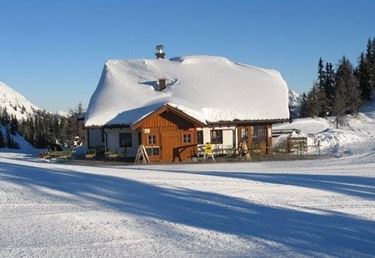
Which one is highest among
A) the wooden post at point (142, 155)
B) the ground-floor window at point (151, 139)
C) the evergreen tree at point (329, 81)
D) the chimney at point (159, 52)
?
the evergreen tree at point (329, 81)

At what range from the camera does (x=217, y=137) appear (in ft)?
121

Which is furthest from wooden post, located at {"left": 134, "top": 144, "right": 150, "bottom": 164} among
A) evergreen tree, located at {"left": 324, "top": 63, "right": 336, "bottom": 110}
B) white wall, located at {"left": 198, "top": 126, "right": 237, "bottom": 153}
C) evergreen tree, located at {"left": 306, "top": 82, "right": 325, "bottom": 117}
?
evergreen tree, located at {"left": 324, "top": 63, "right": 336, "bottom": 110}

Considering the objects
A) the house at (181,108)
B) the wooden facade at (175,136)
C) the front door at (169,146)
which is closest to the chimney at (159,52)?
the house at (181,108)

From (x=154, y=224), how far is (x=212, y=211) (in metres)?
1.73

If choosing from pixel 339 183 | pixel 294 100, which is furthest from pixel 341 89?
pixel 339 183

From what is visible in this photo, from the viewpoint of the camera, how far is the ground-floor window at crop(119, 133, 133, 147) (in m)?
36.1

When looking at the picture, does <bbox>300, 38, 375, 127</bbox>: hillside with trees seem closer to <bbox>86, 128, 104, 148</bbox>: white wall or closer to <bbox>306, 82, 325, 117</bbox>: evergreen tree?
<bbox>306, 82, 325, 117</bbox>: evergreen tree

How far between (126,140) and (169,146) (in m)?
3.49

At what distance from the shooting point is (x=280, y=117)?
3775 centimetres

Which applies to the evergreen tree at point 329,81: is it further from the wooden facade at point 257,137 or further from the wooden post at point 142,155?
the wooden post at point 142,155

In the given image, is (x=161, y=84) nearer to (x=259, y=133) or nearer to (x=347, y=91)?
(x=259, y=133)

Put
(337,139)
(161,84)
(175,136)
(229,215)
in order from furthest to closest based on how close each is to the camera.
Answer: (337,139) < (161,84) < (175,136) < (229,215)

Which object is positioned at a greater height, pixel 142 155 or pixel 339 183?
pixel 142 155

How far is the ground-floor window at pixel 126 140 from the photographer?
36.1 meters
